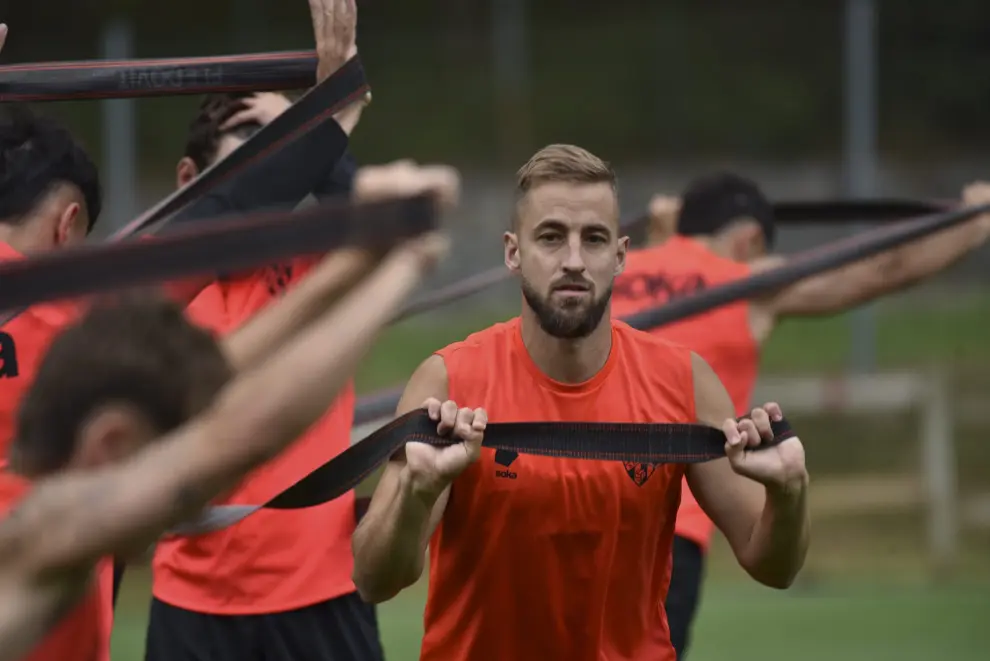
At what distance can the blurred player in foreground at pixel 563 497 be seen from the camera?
4070mm

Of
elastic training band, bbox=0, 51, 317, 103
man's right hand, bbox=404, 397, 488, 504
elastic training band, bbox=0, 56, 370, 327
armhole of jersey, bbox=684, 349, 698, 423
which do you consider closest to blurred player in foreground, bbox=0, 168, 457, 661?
man's right hand, bbox=404, 397, 488, 504

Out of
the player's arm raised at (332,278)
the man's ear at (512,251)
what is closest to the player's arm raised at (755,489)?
the man's ear at (512,251)

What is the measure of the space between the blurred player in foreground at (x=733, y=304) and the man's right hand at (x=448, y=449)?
9.90ft

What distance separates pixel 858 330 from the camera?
13336 mm

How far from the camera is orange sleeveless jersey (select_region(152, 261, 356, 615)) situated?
5199mm

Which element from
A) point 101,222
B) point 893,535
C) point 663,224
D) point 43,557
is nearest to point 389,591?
point 43,557

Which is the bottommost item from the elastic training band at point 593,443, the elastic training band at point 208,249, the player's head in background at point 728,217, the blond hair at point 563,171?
the elastic training band at point 593,443

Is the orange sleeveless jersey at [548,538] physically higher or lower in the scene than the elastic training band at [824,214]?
lower

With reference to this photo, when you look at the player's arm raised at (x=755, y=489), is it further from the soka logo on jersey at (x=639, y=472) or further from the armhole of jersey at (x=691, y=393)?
the soka logo on jersey at (x=639, y=472)

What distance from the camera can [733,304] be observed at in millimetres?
6547

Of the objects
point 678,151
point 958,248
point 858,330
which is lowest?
point 958,248

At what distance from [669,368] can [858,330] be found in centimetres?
938

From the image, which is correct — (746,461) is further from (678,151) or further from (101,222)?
(678,151)

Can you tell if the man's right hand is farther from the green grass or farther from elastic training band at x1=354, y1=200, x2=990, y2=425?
the green grass
